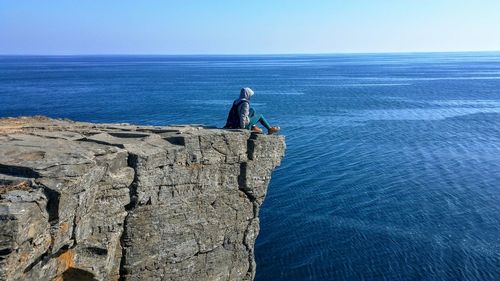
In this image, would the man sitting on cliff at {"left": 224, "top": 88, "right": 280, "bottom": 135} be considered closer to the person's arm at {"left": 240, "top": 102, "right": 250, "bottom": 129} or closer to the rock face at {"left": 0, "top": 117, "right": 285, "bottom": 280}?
the person's arm at {"left": 240, "top": 102, "right": 250, "bottom": 129}

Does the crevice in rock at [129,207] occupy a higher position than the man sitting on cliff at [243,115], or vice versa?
the man sitting on cliff at [243,115]

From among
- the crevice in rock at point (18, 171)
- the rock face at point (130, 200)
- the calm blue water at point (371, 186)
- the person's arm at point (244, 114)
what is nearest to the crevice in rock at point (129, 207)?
the rock face at point (130, 200)

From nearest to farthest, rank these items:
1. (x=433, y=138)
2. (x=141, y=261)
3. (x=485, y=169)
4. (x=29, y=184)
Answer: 1. (x=29, y=184)
2. (x=141, y=261)
3. (x=485, y=169)
4. (x=433, y=138)

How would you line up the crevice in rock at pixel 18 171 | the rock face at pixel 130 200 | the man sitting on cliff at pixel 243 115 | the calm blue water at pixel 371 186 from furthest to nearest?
the calm blue water at pixel 371 186
the man sitting on cliff at pixel 243 115
the crevice in rock at pixel 18 171
the rock face at pixel 130 200

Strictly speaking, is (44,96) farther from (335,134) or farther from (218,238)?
(218,238)

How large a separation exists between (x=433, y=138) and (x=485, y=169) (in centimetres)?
1341

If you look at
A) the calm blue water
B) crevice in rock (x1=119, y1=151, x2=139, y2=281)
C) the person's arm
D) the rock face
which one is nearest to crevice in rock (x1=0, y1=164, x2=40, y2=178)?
the rock face

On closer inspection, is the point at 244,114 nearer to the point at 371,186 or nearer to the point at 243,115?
the point at 243,115

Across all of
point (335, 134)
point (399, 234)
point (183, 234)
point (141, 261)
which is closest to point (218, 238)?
point (183, 234)

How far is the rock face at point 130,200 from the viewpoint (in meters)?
11.2

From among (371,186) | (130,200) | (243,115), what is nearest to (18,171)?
(130,200)

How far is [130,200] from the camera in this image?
49.6 ft

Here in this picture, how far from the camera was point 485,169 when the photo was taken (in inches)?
1652

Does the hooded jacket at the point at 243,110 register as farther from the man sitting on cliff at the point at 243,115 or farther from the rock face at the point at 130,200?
the rock face at the point at 130,200
